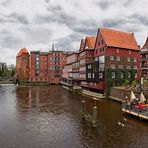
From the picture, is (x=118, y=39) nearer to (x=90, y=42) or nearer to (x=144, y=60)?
(x=90, y=42)

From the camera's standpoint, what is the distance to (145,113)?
1384 inches

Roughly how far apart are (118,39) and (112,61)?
10.1 metres

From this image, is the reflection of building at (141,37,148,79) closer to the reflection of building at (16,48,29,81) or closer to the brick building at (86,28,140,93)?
the brick building at (86,28,140,93)

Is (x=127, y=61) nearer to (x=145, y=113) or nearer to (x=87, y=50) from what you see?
(x=87, y=50)

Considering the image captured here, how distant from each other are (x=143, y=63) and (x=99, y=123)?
5952 cm

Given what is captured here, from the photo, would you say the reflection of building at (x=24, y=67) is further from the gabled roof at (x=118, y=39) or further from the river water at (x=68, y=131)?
the river water at (x=68, y=131)

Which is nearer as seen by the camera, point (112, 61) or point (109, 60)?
point (109, 60)

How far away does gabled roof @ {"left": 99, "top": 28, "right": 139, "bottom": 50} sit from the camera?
68.9 m

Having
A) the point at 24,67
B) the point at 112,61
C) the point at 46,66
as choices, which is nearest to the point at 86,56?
the point at 112,61

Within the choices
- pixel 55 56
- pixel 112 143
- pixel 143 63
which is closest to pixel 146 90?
pixel 112 143

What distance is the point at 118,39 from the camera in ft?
236

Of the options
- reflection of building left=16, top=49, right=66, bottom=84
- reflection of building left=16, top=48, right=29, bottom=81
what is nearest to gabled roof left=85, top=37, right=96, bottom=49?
reflection of building left=16, top=49, right=66, bottom=84

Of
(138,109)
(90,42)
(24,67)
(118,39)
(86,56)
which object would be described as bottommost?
(138,109)

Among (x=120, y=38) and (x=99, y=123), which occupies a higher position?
(x=120, y=38)
